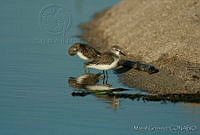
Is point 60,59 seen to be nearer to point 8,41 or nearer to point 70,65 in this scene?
point 70,65

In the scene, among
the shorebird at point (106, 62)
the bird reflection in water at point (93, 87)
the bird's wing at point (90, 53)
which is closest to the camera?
the bird reflection in water at point (93, 87)

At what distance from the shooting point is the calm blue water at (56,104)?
404 inches

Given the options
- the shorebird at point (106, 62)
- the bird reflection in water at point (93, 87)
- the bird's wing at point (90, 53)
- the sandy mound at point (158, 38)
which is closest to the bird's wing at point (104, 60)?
the shorebird at point (106, 62)

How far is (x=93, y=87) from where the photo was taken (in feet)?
43.4

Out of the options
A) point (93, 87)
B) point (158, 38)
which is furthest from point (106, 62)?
point (158, 38)

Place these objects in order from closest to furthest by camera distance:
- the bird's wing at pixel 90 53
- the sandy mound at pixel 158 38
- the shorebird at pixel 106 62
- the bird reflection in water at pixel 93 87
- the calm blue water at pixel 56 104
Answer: the calm blue water at pixel 56 104 < the bird reflection in water at pixel 93 87 < the sandy mound at pixel 158 38 < the shorebird at pixel 106 62 < the bird's wing at pixel 90 53

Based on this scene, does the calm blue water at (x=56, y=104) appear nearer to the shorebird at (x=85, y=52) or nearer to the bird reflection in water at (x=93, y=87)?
the bird reflection in water at (x=93, y=87)

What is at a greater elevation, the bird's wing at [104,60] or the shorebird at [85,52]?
the shorebird at [85,52]

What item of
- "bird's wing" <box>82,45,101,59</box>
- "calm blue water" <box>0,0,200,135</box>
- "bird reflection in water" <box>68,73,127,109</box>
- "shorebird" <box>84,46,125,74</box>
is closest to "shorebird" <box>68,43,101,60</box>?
"bird's wing" <box>82,45,101,59</box>

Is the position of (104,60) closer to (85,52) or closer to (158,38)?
(85,52)

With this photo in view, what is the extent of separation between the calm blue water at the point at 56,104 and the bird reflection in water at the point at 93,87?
0.09 meters

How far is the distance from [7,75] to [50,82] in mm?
1111

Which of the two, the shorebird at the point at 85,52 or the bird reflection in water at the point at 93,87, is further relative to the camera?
the shorebird at the point at 85,52

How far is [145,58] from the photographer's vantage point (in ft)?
52.4
